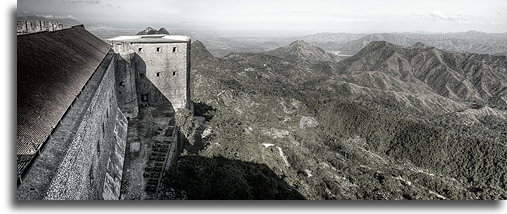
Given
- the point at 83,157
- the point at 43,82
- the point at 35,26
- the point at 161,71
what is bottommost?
the point at 83,157

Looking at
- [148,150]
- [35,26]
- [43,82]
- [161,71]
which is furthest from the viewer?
[161,71]

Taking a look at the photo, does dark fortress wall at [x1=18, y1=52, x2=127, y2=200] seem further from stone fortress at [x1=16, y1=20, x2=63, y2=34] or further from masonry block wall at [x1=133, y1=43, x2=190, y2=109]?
masonry block wall at [x1=133, y1=43, x2=190, y2=109]

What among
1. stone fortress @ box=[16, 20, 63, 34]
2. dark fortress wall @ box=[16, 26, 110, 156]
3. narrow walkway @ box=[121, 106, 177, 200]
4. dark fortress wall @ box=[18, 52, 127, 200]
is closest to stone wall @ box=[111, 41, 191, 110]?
narrow walkway @ box=[121, 106, 177, 200]

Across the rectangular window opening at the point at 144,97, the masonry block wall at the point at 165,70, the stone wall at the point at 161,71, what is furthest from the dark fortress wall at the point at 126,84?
the rectangular window opening at the point at 144,97

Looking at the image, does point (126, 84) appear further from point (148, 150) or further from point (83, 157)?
point (83, 157)

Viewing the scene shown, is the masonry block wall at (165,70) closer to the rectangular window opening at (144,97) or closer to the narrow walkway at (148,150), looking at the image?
the rectangular window opening at (144,97)

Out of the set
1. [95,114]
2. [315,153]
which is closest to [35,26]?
[95,114]
